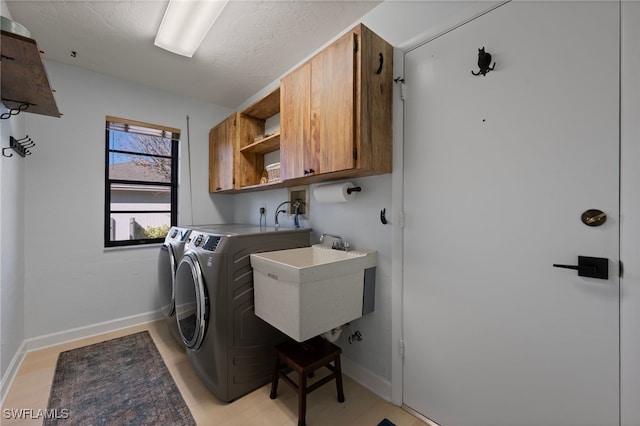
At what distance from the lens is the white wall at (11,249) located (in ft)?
5.37

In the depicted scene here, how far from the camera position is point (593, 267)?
0.96 meters

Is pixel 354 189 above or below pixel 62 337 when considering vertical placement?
above

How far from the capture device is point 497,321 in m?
1.20

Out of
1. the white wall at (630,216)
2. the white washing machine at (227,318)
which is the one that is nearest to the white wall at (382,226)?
the white washing machine at (227,318)

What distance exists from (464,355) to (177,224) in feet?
9.76

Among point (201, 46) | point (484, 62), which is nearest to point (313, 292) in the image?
point (484, 62)

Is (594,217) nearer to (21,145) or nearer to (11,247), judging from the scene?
(11,247)

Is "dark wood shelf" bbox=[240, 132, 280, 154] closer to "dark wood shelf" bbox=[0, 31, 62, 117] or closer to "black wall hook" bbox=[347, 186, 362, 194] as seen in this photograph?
"black wall hook" bbox=[347, 186, 362, 194]

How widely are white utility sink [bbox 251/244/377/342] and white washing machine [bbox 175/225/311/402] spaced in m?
0.10

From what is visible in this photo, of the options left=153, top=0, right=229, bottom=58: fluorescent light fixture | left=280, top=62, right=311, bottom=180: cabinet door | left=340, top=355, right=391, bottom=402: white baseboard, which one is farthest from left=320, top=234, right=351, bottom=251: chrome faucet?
left=153, top=0, right=229, bottom=58: fluorescent light fixture

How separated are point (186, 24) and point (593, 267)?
100 inches

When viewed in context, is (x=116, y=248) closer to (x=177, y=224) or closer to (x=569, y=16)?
(x=177, y=224)

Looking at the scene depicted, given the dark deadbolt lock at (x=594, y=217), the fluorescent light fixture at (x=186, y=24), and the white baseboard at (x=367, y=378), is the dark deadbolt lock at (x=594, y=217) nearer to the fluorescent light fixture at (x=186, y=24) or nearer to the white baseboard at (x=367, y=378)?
the white baseboard at (x=367, y=378)

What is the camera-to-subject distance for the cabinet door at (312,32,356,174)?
142cm
